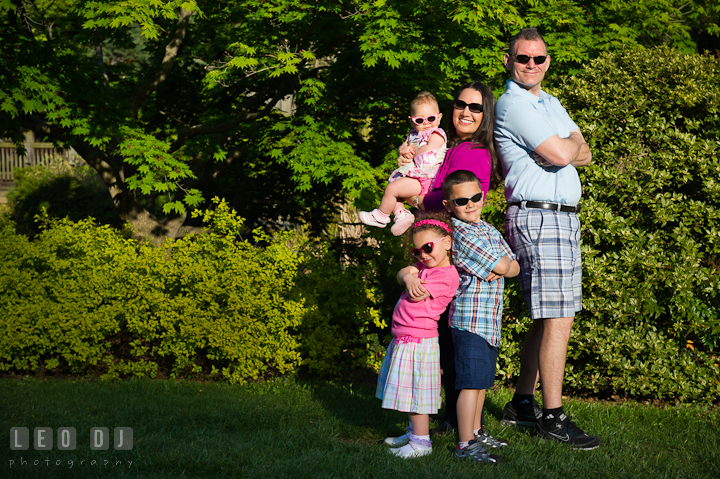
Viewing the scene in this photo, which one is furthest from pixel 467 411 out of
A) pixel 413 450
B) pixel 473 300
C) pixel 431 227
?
pixel 431 227

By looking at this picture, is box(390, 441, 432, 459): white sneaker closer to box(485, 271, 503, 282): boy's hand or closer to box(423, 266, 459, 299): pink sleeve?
box(423, 266, 459, 299): pink sleeve

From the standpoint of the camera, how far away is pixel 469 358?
3154 mm

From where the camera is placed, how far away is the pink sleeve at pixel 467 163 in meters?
3.22

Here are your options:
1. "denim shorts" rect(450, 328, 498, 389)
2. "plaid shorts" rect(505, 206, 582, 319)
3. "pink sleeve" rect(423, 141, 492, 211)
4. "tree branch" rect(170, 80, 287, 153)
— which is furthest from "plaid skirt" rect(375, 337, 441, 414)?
"tree branch" rect(170, 80, 287, 153)

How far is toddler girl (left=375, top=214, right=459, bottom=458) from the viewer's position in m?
3.16

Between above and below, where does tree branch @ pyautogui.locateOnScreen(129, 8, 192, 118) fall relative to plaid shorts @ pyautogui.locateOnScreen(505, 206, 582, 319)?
above

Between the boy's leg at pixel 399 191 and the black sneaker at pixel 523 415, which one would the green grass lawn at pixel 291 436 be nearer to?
the black sneaker at pixel 523 415

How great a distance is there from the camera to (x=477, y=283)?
10.6 ft

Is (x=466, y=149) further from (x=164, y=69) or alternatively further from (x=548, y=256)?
(x=164, y=69)

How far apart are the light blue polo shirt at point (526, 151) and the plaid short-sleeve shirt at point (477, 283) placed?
374 mm

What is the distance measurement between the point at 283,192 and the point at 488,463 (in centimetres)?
802

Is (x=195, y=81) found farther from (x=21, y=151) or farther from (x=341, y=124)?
(x=341, y=124)

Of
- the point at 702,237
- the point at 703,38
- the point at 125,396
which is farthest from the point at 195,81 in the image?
the point at 703,38

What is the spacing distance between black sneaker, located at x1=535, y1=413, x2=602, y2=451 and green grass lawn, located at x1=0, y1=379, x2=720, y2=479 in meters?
0.05
